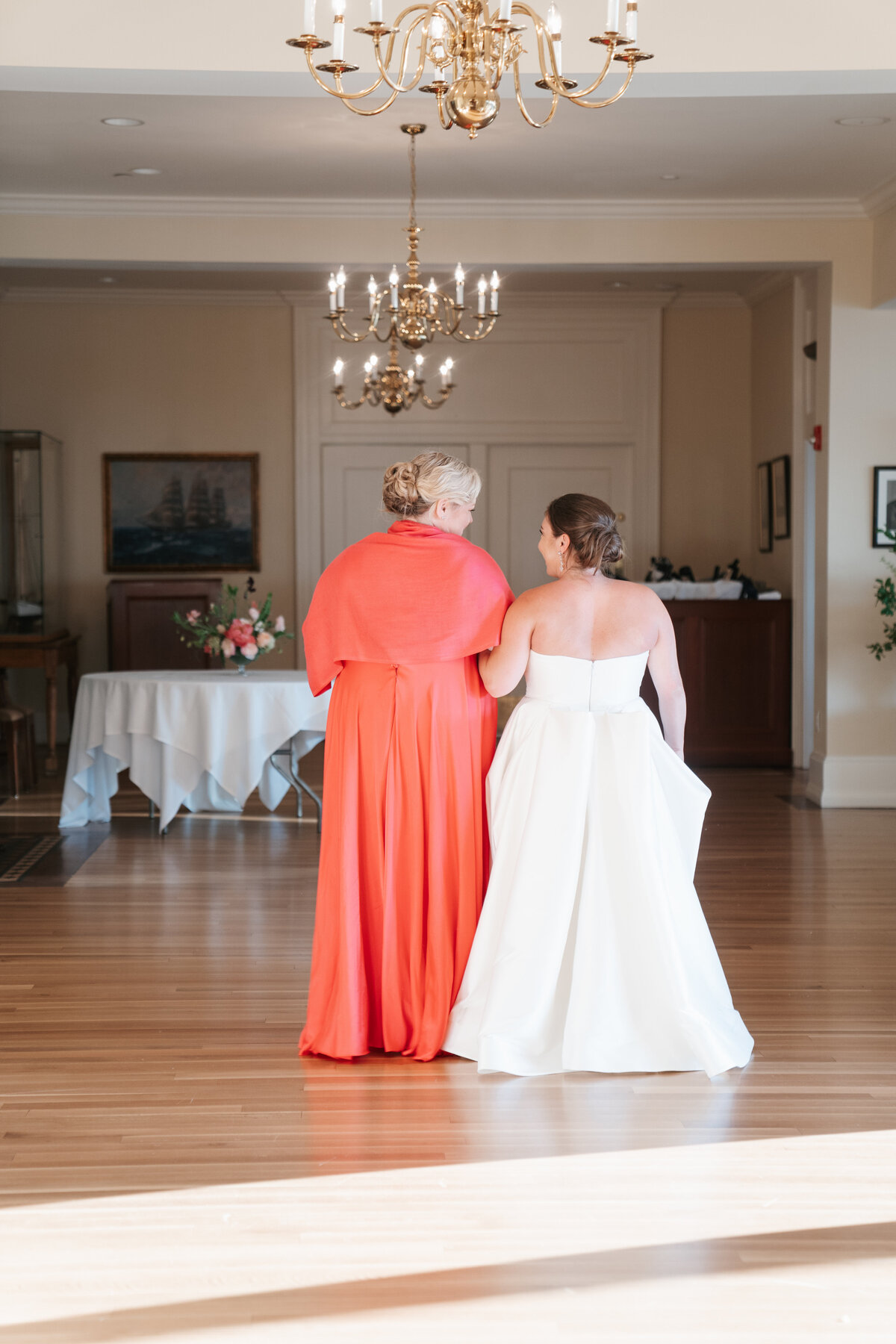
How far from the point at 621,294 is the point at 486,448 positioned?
1608mm

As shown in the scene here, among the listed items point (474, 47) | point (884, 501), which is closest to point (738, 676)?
point (884, 501)

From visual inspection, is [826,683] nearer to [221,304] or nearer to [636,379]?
[636,379]

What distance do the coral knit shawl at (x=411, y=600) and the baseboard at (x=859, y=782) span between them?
471cm

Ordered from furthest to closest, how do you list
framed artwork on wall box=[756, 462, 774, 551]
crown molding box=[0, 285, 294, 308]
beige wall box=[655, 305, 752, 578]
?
beige wall box=[655, 305, 752, 578] < crown molding box=[0, 285, 294, 308] < framed artwork on wall box=[756, 462, 774, 551]

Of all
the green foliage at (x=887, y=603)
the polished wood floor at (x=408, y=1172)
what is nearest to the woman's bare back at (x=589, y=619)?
the polished wood floor at (x=408, y=1172)

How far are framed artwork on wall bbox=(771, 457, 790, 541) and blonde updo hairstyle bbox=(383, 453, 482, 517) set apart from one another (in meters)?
6.36

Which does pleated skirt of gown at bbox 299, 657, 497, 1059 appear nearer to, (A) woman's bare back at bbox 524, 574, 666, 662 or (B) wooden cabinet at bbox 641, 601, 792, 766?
(A) woman's bare back at bbox 524, 574, 666, 662

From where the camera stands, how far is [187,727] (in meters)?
6.54

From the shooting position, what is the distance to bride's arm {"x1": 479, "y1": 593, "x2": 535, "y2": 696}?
3414mm

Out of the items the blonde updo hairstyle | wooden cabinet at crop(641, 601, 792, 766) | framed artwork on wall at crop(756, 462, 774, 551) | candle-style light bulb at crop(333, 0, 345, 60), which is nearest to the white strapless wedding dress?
the blonde updo hairstyle

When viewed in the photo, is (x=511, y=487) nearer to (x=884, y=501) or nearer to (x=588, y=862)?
(x=884, y=501)

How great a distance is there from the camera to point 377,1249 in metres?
2.49

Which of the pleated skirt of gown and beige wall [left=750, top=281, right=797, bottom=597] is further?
beige wall [left=750, top=281, right=797, bottom=597]

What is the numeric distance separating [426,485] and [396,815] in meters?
0.88
